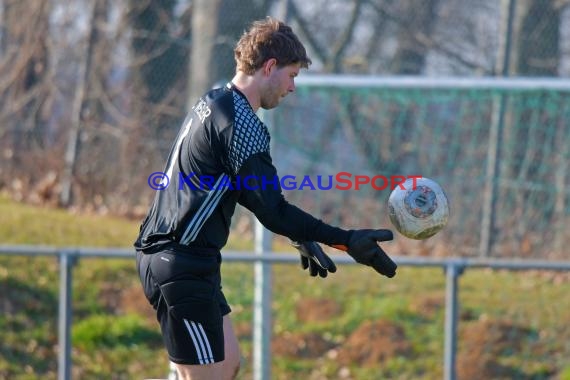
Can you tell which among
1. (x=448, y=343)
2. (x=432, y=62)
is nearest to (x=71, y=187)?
(x=432, y=62)

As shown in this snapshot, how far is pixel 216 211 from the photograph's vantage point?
4781 mm

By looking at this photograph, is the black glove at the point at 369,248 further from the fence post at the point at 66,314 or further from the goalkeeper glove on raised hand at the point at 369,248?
the fence post at the point at 66,314

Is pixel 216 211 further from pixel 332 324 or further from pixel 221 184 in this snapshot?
pixel 332 324

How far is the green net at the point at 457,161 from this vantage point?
8.67 meters

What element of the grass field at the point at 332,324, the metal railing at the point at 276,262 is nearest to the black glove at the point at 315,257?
the metal railing at the point at 276,262

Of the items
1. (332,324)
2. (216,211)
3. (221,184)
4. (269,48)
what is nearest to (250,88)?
(269,48)

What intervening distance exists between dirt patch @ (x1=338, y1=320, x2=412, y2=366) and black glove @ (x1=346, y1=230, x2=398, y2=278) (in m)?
3.74

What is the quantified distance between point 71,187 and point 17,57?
6.90 feet

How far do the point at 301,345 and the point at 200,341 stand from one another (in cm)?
Result: 376

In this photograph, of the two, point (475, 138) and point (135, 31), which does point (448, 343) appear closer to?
point (475, 138)

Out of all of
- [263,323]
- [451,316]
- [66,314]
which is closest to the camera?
[451,316]

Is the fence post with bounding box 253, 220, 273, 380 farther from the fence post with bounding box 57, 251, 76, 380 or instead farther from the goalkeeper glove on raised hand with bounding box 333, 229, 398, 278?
the goalkeeper glove on raised hand with bounding box 333, 229, 398, 278

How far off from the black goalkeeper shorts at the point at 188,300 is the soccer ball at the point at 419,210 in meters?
0.89

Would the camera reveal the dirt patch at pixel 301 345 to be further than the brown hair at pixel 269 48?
Yes
